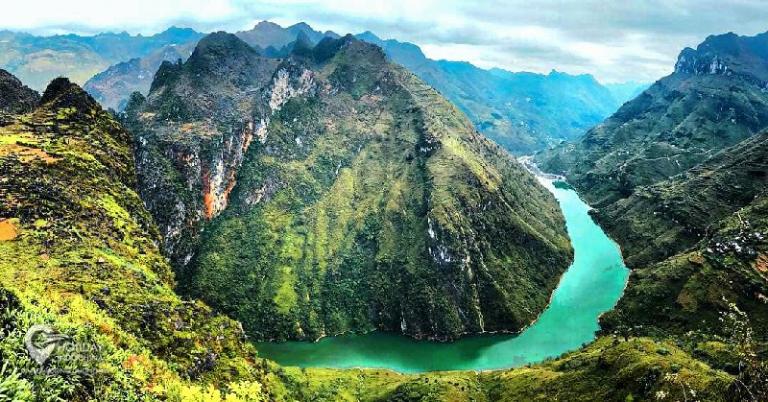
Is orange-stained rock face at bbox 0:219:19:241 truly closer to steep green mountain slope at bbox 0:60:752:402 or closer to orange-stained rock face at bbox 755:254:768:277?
steep green mountain slope at bbox 0:60:752:402

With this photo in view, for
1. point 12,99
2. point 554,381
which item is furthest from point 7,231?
point 554,381

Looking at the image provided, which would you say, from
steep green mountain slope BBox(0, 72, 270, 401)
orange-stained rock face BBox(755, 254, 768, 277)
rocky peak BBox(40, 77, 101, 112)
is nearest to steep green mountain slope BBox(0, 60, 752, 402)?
steep green mountain slope BBox(0, 72, 270, 401)

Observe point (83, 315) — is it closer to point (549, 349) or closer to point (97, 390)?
point (97, 390)

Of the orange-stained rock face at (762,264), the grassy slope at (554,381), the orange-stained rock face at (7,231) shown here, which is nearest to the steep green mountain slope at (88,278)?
the orange-stained rock face at (7,231)

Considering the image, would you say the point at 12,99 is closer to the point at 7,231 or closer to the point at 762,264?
the point at 7,231

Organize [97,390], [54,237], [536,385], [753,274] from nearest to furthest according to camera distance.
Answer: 1. [97,390]
2. [54,237]
3. [536,385]
4. [753,274]

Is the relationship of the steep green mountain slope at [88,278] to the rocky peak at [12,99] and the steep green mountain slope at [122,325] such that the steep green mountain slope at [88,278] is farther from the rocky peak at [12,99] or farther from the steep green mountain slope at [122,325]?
the rocky peak at [12,99]

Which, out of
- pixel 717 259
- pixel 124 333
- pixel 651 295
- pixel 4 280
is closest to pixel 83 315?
pixel 124 333
